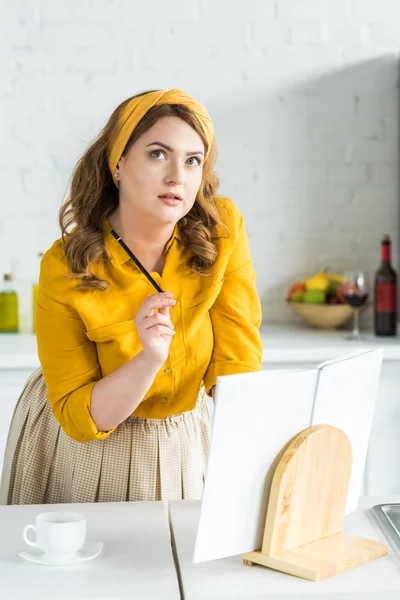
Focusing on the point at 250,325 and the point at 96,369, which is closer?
the point at 96,369

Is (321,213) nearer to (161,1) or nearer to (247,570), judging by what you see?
(161,1)

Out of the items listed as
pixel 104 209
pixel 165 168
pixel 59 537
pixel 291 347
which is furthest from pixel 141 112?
pixel 291 347

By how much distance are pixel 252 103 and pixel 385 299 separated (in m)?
0.88

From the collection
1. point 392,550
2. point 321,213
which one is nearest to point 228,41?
point 321,213

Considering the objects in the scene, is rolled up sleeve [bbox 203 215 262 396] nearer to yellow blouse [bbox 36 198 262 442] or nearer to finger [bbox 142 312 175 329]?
yellow blouse [bbox 36 198 262 442]

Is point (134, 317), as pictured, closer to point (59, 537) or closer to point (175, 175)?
point (175, 175)

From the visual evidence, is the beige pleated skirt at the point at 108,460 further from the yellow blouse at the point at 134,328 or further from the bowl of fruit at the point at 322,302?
A: the bowl of fruit at the point at 322,302

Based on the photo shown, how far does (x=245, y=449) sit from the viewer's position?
1.22 metres

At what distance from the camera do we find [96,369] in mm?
1700

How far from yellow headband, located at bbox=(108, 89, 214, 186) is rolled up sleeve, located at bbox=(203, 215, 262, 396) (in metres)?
0.30

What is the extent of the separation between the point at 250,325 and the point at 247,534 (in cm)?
63

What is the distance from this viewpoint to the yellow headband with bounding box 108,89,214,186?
1.62m

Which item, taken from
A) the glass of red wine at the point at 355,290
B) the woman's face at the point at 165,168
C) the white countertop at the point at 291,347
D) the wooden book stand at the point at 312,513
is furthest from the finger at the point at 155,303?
the glass of red wine at the point at 355,290

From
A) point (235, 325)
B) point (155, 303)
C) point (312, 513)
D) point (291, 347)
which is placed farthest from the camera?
point (291, 347)
